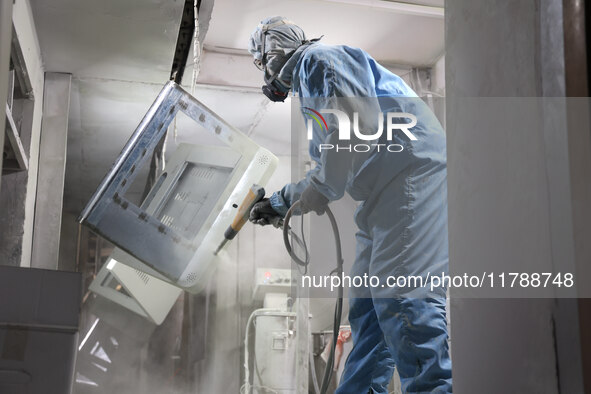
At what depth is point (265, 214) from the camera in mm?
2373

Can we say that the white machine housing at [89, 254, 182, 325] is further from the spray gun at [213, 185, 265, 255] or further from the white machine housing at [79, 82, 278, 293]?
the spray gun at [213, 185, 265, 255]

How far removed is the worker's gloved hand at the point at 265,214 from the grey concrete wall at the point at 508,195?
4.22ft

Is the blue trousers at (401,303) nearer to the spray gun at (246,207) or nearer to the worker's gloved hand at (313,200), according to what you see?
the worker's gloved hand at (313,200)

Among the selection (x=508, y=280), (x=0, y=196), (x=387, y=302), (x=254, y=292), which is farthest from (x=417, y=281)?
(x=254, y=292)

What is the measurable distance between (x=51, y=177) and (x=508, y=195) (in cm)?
274

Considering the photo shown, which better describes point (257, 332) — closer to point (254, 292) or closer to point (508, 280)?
point (254, 292)

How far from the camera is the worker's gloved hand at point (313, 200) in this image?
1991mm

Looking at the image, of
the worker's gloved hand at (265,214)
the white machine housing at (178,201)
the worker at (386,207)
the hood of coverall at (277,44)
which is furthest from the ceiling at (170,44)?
the worker at (386,207)

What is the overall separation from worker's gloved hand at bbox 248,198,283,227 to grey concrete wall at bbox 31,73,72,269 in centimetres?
124

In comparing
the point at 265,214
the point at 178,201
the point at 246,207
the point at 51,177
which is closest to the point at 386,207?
the point at 265,214

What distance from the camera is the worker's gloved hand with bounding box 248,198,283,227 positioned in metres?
2.36

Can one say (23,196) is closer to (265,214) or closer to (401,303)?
(265,214)

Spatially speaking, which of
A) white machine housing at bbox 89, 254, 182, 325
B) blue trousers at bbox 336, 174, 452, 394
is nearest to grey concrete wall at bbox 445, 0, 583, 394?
blue trousers at bbox 336, 174, 452, 394

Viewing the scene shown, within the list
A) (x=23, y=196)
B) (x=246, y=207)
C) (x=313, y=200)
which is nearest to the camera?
(x=313, y=200)
